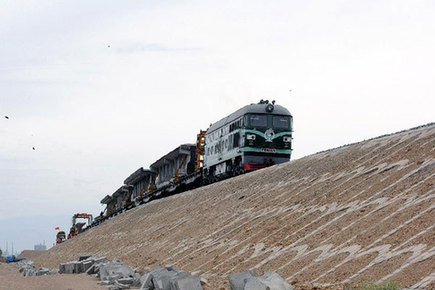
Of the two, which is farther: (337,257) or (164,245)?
(164,245)

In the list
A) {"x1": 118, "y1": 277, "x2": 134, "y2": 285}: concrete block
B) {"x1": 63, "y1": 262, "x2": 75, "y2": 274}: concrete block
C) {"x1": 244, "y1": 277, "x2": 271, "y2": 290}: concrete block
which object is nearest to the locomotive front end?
{"x1": 63, "y1": 262, "x2": 75, "y2": 274}: concrete block

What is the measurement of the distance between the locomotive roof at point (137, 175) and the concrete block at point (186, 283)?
43.0 meters

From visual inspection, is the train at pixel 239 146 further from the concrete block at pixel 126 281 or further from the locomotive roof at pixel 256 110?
the concrete block at pixel 126 281

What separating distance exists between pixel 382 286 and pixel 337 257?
2.64 metres

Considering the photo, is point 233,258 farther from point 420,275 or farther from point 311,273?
point 420,275

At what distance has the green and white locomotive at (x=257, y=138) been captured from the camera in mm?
30141

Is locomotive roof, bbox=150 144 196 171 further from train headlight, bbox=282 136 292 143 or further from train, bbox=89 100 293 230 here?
train headlight, bbox=282 136 292 143

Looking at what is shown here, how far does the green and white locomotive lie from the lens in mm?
30141

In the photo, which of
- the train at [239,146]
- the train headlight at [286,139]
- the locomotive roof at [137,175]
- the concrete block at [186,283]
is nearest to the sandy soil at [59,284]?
the concrete block at [186,283]

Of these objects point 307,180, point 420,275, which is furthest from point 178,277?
point 307,180

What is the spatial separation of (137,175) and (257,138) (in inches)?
1146

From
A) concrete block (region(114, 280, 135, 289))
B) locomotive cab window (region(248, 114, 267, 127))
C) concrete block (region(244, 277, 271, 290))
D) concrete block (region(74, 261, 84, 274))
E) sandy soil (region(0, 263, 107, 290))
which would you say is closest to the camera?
concrete block (region(244, 277, 271, 290))

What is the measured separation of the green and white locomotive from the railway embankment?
18.3ft

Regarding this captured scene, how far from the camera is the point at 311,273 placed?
10562 mm
